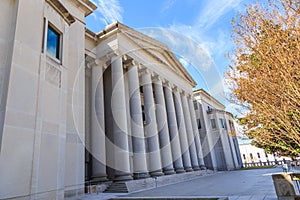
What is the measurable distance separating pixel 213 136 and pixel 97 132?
3159cm

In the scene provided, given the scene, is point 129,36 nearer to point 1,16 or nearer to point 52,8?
point 52,8

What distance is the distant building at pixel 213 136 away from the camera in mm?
39719

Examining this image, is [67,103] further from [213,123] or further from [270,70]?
[213,123]

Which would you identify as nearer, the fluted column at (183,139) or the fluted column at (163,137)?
the fluted column at (163,137)

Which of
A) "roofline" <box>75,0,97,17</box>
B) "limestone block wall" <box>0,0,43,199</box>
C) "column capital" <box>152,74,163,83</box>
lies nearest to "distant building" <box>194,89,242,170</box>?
"column capital" <box>152,74,163,83</box>

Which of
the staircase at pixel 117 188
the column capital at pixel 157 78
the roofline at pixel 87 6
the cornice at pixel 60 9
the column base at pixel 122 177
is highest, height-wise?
the roofline at pixel 87 6

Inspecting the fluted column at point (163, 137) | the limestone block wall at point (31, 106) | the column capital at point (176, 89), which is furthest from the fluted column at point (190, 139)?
the limestone block wall at point (31, 106)

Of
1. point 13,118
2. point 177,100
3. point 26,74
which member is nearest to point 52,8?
point 26,74

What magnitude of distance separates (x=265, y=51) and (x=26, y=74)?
9901 mm

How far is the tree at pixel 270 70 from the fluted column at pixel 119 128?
1104cm

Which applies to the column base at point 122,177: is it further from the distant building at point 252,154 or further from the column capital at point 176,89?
the distant building at point 252,154

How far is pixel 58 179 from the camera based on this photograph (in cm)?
995

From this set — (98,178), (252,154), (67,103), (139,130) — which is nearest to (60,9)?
(67,103)

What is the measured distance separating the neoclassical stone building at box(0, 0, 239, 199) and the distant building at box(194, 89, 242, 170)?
13.2 m
